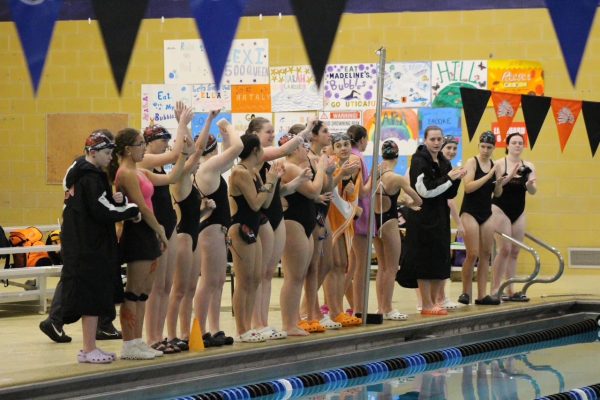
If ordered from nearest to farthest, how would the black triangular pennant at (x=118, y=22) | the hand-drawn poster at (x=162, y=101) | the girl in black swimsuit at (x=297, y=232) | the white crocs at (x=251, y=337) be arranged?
the black triangular pennant at (x=118, y=22) < the white crocs at (x=251, y=337) < the girl in black swimsuit at (x=297, y=232) < the hand-drawn poster at (x=162, y=101)

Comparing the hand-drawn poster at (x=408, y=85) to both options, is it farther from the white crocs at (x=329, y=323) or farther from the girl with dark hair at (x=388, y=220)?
the white crocs at (x=329, y=323)

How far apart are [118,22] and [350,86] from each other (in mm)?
8244

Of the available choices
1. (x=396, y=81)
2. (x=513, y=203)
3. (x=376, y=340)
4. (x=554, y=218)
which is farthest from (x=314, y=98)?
(x=376, y=340)

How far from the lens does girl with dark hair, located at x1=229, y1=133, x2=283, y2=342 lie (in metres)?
7.62

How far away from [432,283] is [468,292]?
2.84 feet

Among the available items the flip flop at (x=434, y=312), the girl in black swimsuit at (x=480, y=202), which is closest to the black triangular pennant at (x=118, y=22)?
the flip flop at (x=434, y=312)

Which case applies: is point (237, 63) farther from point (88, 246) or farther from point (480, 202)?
point (88, 246)

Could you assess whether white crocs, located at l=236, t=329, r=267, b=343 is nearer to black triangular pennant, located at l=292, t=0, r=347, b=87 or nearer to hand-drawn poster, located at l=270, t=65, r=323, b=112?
black triangular pennant, located at l=292, t=0, r=347, b=87

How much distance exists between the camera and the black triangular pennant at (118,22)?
7.20 meters

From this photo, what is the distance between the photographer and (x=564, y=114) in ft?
38.3

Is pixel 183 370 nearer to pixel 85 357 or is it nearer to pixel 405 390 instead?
pixel 85 357

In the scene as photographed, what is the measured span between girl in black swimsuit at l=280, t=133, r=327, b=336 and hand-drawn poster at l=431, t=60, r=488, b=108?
23.0 feet

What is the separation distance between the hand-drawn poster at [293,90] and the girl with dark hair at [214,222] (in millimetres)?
7772

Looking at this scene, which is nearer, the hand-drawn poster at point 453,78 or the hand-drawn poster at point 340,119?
the hand-drawn poster at point 453,78
